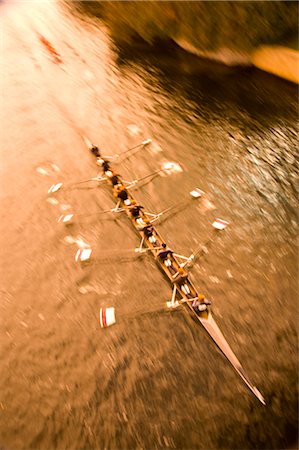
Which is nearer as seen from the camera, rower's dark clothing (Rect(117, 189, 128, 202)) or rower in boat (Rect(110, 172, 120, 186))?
rower's dark clothing (Rect(117, 189, 128, 202))

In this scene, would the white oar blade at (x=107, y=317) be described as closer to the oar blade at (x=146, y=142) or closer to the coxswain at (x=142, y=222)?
the coxswain at (x=142, y=222)

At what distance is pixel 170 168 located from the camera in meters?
10.2

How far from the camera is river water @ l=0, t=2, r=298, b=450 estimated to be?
5473 mm

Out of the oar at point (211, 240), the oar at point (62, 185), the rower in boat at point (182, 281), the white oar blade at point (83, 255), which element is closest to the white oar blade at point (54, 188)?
the oar at point (62, 185)

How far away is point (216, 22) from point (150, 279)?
1395 centimetres

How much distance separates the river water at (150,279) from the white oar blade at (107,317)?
21cm

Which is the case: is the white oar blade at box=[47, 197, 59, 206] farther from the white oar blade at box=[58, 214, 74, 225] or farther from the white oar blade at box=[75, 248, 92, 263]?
the white oar blade at box=[75, 248, 92, 263]

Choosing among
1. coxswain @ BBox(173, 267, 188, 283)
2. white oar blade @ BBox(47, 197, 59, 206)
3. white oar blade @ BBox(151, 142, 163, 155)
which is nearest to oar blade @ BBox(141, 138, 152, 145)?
white oar blade @ BBox(151, 142, 163, 155)

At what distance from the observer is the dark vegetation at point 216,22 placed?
13.4 m

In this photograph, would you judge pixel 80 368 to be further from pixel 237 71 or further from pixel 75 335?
pixel 237 71

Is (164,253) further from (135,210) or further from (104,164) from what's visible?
(104,164)

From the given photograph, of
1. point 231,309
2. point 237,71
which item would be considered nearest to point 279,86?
point 237,71

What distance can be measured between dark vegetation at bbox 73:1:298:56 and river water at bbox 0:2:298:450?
7.83 ft

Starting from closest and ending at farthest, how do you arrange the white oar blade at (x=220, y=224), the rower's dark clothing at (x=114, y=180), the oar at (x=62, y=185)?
the white oar blade at (x=220, y=224)
the rower's dark clothing at (x=114, y=180)
the oar at (x=62, y=185)
